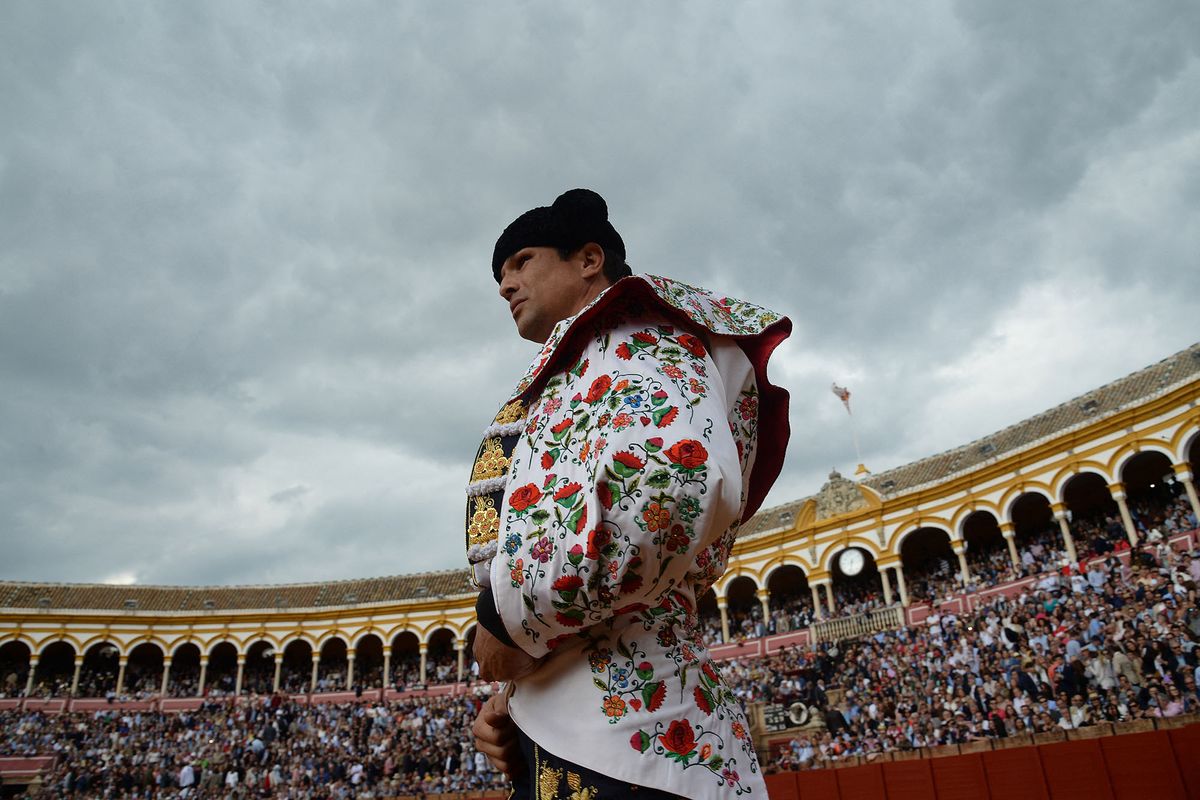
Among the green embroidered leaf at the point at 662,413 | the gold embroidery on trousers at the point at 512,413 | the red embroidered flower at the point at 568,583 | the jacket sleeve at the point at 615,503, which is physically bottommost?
the red embroidered flower at the point at 568,583

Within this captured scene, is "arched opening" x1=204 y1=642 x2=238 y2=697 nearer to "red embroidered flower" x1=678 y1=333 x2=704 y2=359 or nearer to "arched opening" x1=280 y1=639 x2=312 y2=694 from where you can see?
"arched opening" x1=280 y1=639 x2=312 y2=694

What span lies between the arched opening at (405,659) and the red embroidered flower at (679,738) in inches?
1174

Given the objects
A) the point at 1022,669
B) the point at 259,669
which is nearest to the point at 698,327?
the point at 1022,669

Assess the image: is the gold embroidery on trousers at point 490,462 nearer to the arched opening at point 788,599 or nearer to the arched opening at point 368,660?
the arched opening at point 788,599

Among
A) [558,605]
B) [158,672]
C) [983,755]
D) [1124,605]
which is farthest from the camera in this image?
[158,672]

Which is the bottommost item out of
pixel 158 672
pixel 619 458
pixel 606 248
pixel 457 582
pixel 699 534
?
pixel 699 534

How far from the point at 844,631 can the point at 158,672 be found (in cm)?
2445

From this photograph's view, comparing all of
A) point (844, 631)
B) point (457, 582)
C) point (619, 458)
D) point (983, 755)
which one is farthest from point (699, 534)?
point (457, 582)

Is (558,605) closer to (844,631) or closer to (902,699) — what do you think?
(902,699)

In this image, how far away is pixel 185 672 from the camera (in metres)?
30.4

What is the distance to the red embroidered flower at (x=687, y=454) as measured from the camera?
4.12ft

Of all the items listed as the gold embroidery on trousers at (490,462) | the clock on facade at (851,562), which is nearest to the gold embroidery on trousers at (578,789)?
the gold embroidery on trousers at (490,462)

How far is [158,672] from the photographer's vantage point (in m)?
A: 30.1

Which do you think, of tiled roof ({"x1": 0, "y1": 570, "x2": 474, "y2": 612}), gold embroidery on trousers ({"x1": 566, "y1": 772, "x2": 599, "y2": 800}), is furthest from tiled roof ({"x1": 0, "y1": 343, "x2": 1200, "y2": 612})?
gold embroidery on trousers ({"x1": 566, "y1": 772, "x2": 599, "y2": 800})
